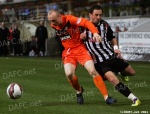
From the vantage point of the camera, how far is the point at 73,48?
415 inches

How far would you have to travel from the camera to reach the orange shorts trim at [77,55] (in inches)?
411

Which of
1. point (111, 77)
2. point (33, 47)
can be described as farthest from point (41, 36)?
point (111, 77)

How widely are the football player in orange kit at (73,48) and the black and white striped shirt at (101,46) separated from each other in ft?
0.58

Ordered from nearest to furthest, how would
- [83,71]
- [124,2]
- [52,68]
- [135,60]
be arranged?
[83,71], [52,68], [135,60], [124,2]

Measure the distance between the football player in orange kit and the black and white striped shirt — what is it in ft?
0.58

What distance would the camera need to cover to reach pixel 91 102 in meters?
10.8

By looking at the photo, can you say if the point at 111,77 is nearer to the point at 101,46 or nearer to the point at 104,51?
the point at 104,51

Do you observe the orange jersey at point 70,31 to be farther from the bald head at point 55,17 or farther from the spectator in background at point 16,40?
the spectator in background at point 16,40

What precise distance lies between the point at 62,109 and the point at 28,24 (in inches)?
1041

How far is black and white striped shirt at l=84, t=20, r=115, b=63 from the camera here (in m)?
10.6

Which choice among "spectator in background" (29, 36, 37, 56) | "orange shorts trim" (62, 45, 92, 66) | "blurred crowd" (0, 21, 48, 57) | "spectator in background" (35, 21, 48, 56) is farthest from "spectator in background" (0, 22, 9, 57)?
"orange shorts trim" (62, 45, 92, 66)

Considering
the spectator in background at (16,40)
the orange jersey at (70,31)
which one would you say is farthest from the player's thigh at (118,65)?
the spectator in background at (16,40)

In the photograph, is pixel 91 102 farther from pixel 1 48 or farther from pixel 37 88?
pixel 1 48

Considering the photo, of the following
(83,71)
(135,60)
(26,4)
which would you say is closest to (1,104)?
(83,71)
